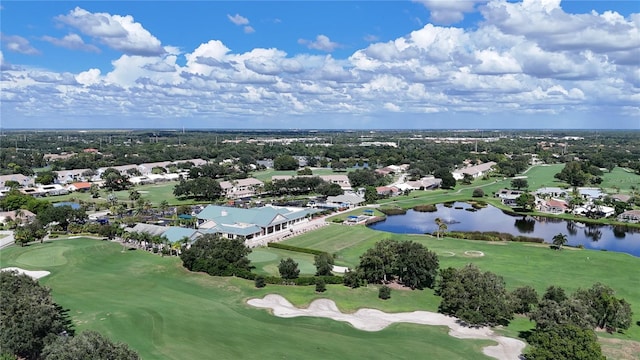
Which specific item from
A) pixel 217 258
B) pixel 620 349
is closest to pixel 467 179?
pixel 217 258

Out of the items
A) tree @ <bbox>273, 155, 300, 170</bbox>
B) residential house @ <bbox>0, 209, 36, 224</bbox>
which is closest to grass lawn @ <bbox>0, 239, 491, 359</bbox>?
residential house @ <bbox>0, 209, 36, 224</bbox>

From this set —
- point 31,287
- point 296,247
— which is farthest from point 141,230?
point 31,287

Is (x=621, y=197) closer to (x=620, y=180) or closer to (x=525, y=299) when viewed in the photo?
(x=620, y=180)

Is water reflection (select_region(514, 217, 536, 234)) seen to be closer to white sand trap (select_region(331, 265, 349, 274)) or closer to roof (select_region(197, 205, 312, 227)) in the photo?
roof (select_region(197, 205, 312, 227))

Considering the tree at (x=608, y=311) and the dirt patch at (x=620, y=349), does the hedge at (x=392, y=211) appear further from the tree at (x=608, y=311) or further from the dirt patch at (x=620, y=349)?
the dirt patch at (x=620, y=349)

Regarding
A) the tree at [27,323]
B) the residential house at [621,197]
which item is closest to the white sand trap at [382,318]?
the tree at [27,323]

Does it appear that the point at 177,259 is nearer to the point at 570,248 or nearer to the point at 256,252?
the point at 256,252
